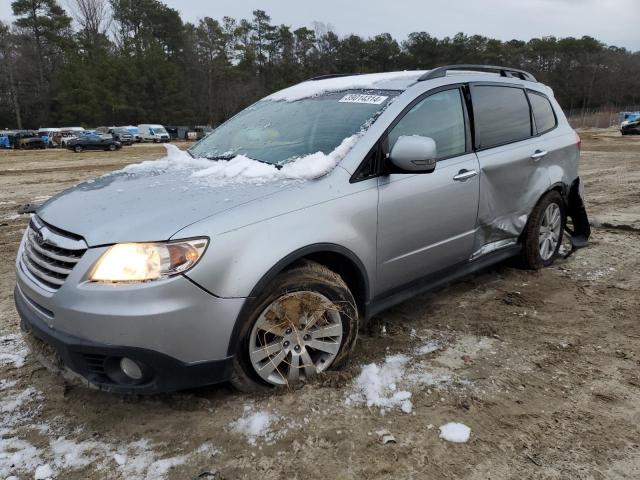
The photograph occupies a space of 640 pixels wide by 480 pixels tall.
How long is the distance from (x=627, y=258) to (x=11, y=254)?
6.51 m

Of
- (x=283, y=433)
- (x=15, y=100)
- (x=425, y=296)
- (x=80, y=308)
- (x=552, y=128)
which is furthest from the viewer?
(x=15, y=100)

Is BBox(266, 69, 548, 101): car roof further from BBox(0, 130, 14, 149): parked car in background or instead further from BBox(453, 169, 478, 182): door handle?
BBox(0, 130, 14, 149): parked car in background

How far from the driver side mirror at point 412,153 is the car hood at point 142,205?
26.3 inches

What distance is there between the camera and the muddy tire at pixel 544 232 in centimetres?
451

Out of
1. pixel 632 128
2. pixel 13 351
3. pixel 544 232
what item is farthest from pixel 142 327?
pixel 632 128

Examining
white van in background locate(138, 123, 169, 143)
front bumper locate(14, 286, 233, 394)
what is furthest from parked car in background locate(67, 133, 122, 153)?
front bumper locate(14, 286, 233, 394)

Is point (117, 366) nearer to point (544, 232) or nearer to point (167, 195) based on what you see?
point (167, 195)

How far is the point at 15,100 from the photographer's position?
198ft

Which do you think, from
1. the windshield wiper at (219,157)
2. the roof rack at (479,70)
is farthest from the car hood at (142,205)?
the roof rack at (479,70)

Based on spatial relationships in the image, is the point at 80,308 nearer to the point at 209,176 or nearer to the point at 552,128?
the point at 209,176

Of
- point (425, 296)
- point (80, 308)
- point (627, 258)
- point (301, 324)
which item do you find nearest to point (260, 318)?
point (301, 324)

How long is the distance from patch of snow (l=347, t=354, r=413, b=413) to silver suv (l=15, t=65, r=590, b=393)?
181mm

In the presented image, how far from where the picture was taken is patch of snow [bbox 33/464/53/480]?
224 centimetres

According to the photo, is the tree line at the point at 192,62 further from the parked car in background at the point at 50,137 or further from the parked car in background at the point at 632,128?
the parked car in background at the point at 632,128
